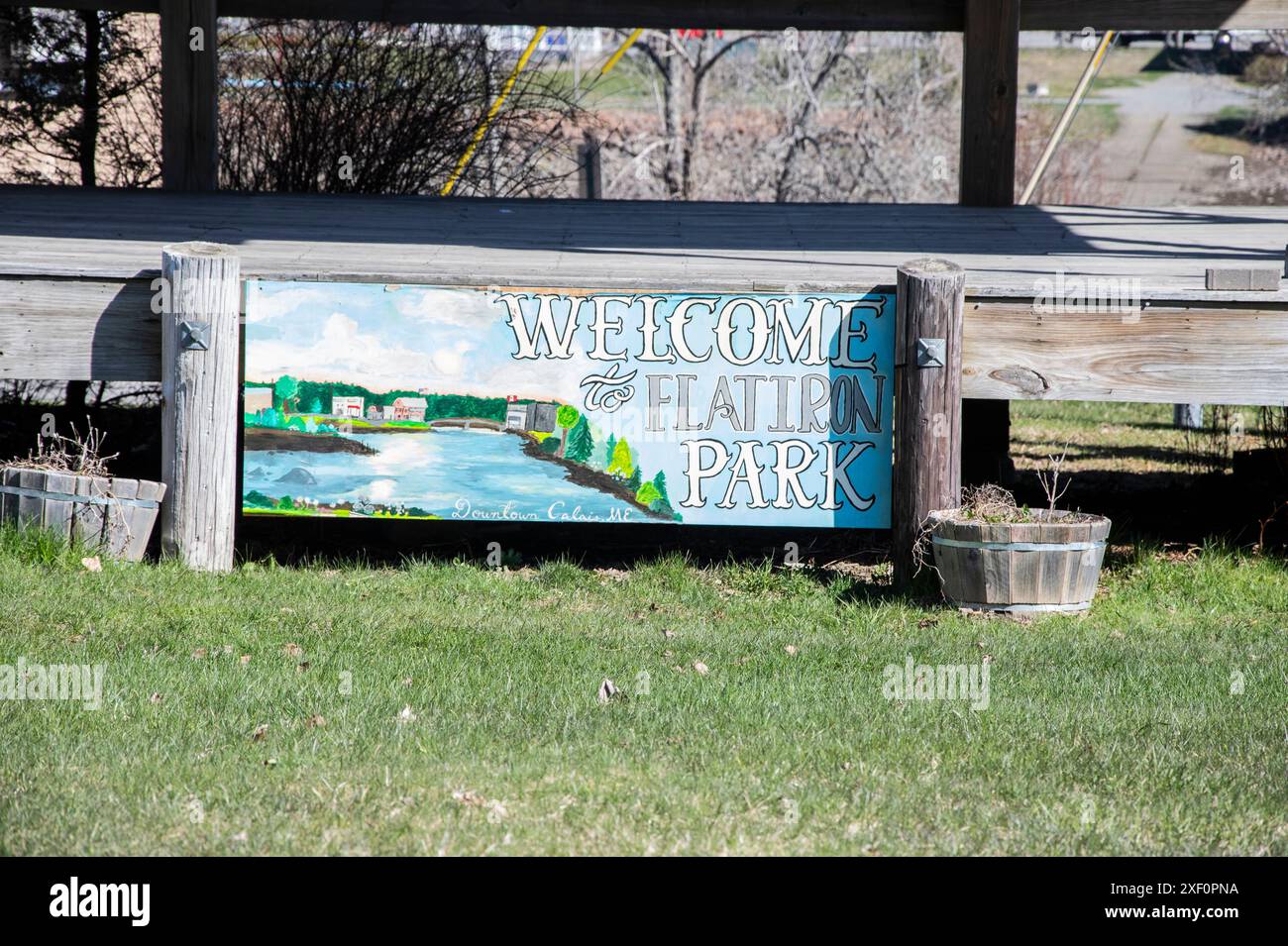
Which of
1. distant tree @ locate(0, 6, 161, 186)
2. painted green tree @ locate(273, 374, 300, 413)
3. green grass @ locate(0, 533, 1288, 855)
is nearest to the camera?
green grass @ locate(0, 533, 1288, 855)

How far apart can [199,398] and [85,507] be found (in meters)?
0.69

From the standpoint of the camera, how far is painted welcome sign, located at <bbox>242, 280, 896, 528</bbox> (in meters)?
6.50

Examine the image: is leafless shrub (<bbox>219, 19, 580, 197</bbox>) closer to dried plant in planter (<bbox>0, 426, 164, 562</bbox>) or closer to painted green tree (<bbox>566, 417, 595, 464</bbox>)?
dried plant in planter (<bbox>0, 426, 164, 562</bbox>)

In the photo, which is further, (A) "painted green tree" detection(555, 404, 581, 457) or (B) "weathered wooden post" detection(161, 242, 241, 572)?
(A) "painted green tree" detection(555, 404, 581, 457)

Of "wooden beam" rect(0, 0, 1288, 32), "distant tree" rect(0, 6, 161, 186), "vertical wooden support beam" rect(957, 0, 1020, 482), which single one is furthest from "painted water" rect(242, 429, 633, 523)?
"distant tree" rect(0, 6, 161, 186)

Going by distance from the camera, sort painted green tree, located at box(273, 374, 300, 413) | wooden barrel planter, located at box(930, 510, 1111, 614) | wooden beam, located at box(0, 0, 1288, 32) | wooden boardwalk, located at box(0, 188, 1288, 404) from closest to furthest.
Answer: wooden barrel planter, located at box(930, 510, 1111, 614), wooden boardwalk, located at box(0, 188, 1288, 404), painted green tree, located at box(273, 374, 300, 413), wooden beam, located at box(0, 0, 1288, 32)

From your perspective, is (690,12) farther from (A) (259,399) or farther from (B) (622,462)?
(A) (259,399)

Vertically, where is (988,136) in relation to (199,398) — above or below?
above

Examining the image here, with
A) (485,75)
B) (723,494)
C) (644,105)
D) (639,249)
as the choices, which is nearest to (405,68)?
(485,75)

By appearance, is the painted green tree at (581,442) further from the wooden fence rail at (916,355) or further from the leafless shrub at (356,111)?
the leafless shrub at (356,111)

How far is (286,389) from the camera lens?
658 centimetres

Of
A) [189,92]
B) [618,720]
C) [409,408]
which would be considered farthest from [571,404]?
[189,92]

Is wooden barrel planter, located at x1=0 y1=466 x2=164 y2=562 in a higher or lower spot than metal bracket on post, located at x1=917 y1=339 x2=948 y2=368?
lower

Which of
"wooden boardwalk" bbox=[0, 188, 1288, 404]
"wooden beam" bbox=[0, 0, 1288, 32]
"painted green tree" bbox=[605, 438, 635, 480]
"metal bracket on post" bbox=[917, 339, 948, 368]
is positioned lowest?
"painted green tree" bbox=[605, 438, 635, 480]
